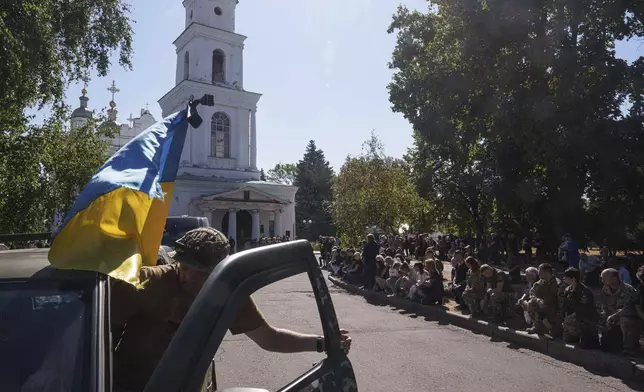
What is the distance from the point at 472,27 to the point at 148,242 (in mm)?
12592

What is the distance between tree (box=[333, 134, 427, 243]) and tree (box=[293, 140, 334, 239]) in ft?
86.3

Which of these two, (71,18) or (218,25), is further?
(218,25)

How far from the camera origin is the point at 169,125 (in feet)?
11.4

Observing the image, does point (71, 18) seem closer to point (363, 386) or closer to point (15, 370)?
point (363, 386)

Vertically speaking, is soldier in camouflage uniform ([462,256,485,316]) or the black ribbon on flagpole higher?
the black ribbon on flagpole

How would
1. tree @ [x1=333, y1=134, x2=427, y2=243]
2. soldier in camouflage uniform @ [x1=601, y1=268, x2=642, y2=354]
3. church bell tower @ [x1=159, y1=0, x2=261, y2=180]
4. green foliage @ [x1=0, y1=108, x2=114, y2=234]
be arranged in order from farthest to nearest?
1. church bell tower @ [x1=159, y1=0, x2=261, y2=180]
2. tree @ [x1=333, y1=134, x2=427, y2=243]
3. green foliage @ [x1=0, y1=108, x2=114, y2=234]
4. soldier in camouflage uniform @ [x1=601, y1=268, x2=642, y2=354]

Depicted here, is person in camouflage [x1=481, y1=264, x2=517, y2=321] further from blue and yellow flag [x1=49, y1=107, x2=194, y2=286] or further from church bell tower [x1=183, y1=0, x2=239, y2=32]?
church bell tower [x1=183, y1=0, x2=239, y2=32]

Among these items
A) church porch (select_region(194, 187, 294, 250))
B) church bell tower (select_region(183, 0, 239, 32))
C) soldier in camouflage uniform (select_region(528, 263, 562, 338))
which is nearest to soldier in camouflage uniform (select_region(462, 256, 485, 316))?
soldier in camouflage uniform (select_region(528, 263, 562, 338))

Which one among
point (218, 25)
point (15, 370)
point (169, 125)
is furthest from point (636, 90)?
point (218, 25)

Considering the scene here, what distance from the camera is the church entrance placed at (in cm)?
4428

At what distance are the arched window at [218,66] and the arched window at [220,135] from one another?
3.41 meters

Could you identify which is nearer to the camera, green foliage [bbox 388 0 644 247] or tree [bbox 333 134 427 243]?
green foliage [bbox 388 0 644 247]

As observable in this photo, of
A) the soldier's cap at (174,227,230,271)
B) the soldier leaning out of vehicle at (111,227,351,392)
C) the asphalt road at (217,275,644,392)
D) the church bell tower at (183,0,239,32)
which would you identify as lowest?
the asphalt road at (217,275,644,392)

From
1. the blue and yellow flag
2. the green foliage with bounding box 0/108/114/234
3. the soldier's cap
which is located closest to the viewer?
the blue and yellow flag
